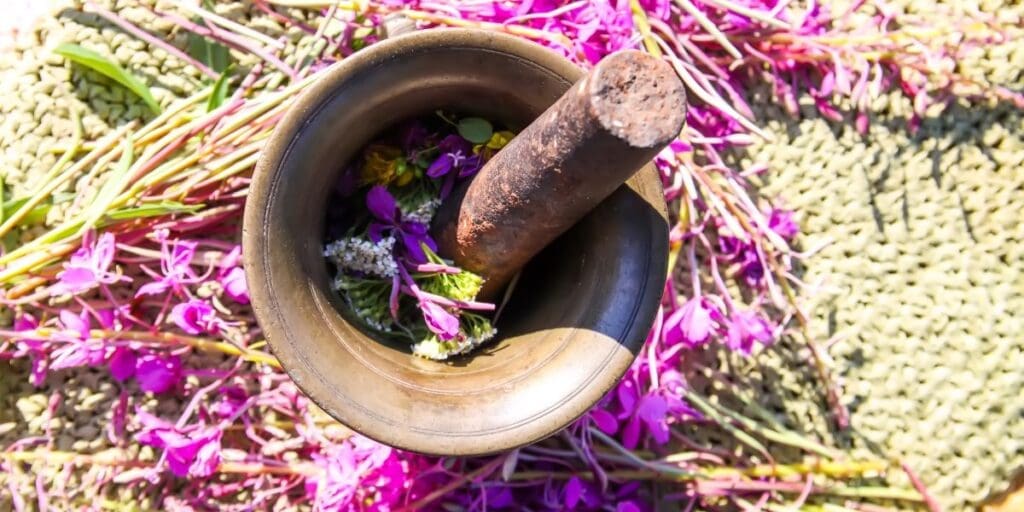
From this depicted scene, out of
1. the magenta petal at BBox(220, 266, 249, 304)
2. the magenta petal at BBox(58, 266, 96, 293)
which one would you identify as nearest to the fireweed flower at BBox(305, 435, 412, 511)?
the magenta petal at BBox(220, 266, 249, 304)

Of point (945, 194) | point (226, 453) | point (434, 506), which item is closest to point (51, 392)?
point (226, 453)

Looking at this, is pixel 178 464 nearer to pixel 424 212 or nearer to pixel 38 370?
pixel 38 370

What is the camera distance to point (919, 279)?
44.6 inches

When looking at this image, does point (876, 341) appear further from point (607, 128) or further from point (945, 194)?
point (607, 128)

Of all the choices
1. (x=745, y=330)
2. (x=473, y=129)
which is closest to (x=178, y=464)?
(x=473, y=129)

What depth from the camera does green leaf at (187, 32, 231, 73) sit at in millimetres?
1048

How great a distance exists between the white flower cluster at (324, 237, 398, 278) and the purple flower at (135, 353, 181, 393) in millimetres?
258

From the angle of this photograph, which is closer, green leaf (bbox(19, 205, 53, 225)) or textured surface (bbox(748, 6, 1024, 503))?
green leaf (bbox(19, 205, 53, 225))

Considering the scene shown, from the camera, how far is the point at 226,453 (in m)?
1.05

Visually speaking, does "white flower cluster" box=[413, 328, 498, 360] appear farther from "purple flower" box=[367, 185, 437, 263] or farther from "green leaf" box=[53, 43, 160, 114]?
"green leaf" box=[53, 43, 160, 114]

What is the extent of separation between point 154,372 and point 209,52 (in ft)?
1.19

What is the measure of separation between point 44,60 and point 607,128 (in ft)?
2.37

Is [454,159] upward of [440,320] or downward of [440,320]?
upward

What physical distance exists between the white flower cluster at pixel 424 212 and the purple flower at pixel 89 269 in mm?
308
